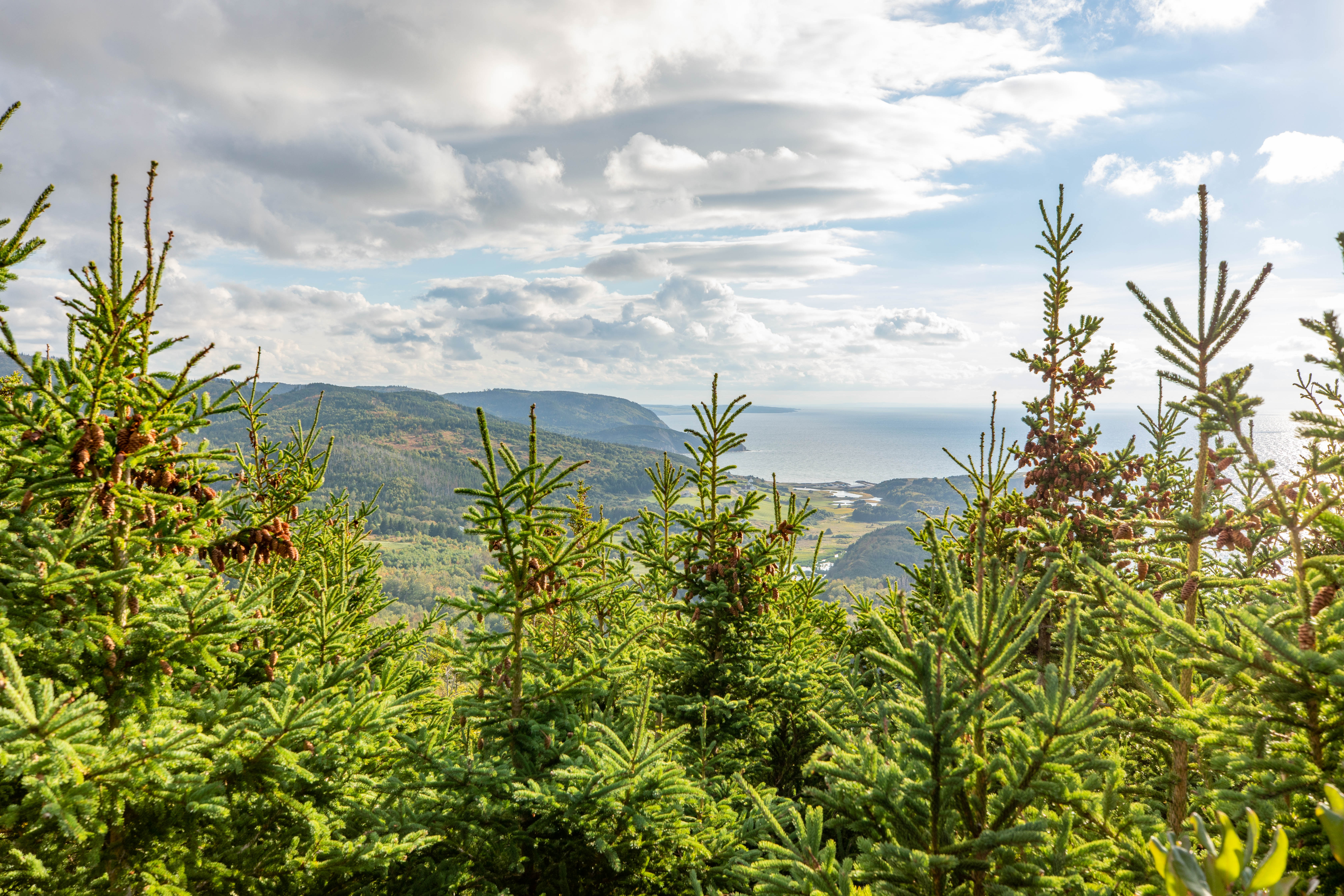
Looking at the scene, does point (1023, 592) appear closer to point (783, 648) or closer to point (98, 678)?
point (783, 648)

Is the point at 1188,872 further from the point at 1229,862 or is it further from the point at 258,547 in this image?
the point at 258,547

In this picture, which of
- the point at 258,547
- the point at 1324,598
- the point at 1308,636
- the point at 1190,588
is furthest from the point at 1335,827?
the point at 258,547

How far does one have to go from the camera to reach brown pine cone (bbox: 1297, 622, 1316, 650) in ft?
8.52

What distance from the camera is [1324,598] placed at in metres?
2.83

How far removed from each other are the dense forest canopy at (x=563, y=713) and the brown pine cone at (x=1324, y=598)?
13 millimetres

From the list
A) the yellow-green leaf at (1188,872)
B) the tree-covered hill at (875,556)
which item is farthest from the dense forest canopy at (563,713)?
the tree-covered hill at (875,556)

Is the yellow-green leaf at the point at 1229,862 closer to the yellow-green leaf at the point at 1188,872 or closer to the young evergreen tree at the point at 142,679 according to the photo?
the yellow-green leaf at the point at 1188,872

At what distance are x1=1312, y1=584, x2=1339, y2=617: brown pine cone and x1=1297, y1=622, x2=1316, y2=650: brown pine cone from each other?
28 centimetres

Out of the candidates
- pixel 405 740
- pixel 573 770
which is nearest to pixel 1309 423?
pixel 573 770

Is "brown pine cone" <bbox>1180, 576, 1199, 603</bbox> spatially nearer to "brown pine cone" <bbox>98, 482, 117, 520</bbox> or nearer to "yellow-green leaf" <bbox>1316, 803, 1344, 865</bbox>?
"yellow-green leaf" <bbox>1316, 803, 1344, 865</bbox>

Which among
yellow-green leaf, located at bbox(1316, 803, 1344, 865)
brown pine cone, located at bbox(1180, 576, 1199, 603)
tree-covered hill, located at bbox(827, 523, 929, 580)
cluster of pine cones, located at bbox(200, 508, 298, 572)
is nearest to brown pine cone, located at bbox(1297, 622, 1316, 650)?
brown pine cone, located at bbox(1180, 576, 1199, 603)

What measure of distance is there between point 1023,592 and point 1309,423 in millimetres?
4727

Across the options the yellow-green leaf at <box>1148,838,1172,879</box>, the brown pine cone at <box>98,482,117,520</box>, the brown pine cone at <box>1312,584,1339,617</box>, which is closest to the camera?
the yellow-green leaf at <box>1148,838,1172,879</box>

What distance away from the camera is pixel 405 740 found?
436 cm
